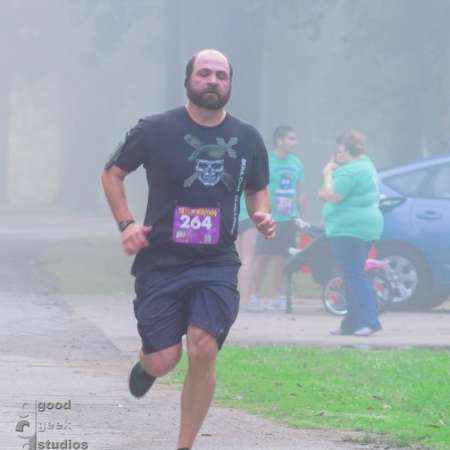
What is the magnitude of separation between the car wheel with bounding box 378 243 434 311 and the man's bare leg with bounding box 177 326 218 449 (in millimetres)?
9590

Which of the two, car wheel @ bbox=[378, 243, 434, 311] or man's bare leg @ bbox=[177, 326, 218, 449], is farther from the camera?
car wheel @ bbox=[378, 243, 434, 311]

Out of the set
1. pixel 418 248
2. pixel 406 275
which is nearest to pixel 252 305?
pixel 406 275

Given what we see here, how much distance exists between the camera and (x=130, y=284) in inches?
736

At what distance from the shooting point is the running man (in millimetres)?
6969

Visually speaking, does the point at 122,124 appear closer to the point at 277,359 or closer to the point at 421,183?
the point at 421,183

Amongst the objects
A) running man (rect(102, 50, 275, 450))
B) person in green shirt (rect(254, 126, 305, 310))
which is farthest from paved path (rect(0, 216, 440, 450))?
running man (rect(102, 50, 275, 450))

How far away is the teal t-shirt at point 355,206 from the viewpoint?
13875 millimetres

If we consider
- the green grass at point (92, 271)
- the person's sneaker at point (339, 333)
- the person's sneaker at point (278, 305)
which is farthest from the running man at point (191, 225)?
the green grass at point (92, 271)

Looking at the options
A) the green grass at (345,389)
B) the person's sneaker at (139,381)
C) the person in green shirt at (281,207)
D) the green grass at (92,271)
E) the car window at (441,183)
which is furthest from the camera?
the green grass at (92,271)

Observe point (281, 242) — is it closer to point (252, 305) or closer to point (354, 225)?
point (252, 305)

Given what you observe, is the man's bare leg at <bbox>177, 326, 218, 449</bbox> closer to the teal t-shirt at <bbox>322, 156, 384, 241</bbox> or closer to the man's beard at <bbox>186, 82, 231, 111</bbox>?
the man's beard at <bbox>186, 82, 231, 111</bbox>

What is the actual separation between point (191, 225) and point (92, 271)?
12740mm

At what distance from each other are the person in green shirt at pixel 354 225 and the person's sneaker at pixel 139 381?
6.45 meters

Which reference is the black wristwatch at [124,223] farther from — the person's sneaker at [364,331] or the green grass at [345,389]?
the person's sneaker at [364,331]
